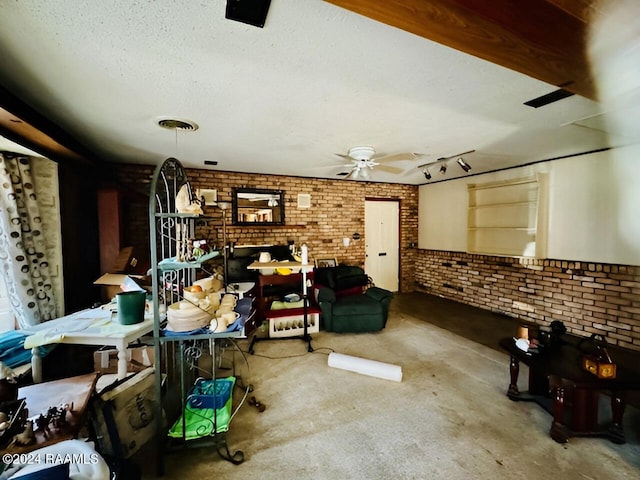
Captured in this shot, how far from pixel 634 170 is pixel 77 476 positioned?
18.7ft

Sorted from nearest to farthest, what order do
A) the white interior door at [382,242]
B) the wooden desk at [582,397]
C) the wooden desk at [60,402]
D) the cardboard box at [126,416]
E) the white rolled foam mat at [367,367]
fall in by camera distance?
the wooden desk at [60,402], the cardboard box at [126,416], the wooden desk at [582,397], the white rolled foam mat at [367,367], the white interior door at [382,242]

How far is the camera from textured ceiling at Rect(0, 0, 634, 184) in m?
1.21

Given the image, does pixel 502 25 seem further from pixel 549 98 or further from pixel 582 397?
pixel 582 397

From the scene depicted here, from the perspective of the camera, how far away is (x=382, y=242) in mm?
5902

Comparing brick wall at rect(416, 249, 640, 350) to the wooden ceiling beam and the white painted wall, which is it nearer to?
the white painted wall

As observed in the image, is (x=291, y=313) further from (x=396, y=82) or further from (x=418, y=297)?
(x=418, y=297)

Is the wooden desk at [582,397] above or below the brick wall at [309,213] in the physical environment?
below

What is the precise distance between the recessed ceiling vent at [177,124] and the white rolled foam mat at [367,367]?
282cm

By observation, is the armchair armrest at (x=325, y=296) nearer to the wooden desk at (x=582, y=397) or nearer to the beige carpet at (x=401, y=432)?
the beige carpet at (x=401, y=432)

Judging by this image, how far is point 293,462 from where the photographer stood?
5.37 feet

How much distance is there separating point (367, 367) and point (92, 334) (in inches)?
92.5

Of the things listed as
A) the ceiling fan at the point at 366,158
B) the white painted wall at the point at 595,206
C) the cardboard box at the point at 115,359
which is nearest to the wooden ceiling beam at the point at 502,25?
the ceiling fan at the point at 366,158

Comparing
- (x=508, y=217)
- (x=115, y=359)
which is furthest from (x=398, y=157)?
(x=115, y=359)

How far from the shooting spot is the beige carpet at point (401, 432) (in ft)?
5.22
